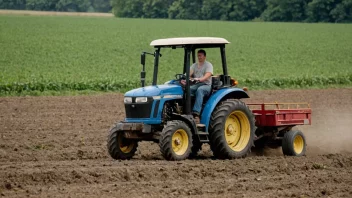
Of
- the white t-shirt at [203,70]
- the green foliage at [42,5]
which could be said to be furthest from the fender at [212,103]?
the green foliage at [42,5]

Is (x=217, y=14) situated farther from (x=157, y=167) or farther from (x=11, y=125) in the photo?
(x=157, y=167)

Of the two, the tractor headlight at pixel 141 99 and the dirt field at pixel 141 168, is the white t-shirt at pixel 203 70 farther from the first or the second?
the dirt field at pixel 141 168

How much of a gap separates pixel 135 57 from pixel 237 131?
87.9ft

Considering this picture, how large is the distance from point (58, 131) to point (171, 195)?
24.7 feet

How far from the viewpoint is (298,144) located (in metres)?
14.2

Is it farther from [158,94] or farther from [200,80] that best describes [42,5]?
[158,94]

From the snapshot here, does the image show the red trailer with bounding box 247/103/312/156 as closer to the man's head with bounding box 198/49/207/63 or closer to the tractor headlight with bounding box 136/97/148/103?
→ the man's head with bounding box 198/49/207/63

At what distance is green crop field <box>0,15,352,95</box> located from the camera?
27.9 m

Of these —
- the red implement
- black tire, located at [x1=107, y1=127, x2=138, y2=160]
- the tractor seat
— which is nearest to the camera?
black tire, located at [x1=107, y1=127, x2=138, y2=160]

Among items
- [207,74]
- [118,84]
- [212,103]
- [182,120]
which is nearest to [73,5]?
[118,84]

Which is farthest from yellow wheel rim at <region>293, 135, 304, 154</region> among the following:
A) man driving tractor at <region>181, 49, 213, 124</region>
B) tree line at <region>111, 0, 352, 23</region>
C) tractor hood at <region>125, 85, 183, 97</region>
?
tree line at <region>111, 0, 352, 23</region>

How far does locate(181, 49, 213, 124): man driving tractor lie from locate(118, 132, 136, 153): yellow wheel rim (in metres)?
1.13

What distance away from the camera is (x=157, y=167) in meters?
11.4

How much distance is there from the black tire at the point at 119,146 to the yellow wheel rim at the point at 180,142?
2.91ft
